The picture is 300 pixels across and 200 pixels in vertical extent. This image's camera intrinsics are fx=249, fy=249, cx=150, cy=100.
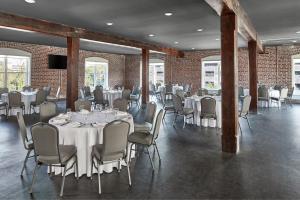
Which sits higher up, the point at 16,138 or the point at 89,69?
the point at 89,69

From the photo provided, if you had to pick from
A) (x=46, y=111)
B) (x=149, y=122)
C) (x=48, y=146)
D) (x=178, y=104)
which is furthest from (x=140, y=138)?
Result: (x=178, y=104)

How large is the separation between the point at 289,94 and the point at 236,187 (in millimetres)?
10059

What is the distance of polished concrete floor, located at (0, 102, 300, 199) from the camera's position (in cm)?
310

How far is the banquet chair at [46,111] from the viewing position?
15.9ft

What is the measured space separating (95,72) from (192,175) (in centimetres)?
1369

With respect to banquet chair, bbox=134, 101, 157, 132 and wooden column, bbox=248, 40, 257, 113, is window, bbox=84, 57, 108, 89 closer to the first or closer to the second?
wooden column, bbox=248, 40, 257, 113

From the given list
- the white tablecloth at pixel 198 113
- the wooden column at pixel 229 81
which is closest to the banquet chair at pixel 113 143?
the wooden column at pixel 229 81

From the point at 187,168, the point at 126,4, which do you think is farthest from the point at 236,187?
the point at 126,4

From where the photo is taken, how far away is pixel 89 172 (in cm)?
359

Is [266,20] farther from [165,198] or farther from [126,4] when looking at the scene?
[165,198]

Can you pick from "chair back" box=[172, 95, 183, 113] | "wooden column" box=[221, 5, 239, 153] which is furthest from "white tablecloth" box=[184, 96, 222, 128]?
"wooden column" box=[221, 5, 239, 153]

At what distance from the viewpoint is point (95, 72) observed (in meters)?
16.4

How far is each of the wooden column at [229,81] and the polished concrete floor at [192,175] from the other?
309 mm

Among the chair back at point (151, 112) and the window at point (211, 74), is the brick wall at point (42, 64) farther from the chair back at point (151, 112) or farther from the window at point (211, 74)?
A: the chair back at point (151, 112)
